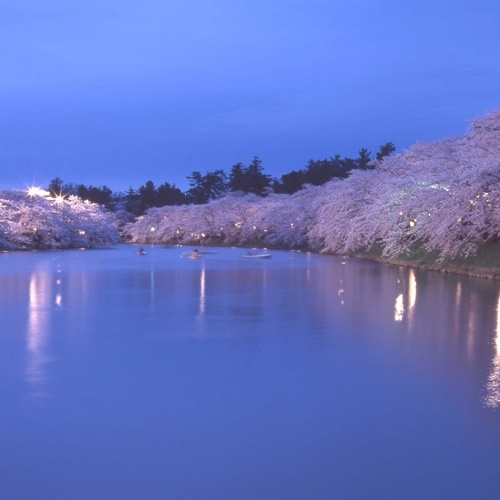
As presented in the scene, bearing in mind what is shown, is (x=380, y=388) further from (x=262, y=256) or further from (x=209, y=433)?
(x=262, y=256)

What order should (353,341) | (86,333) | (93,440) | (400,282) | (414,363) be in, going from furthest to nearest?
(400,282) → (86,333) → (353,341) → (414,363) → (93,440)

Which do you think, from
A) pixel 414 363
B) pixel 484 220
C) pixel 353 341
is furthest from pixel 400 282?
pixel 414 363

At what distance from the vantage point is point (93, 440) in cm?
630

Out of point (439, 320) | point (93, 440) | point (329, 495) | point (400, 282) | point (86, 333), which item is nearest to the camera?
point (329, 495)

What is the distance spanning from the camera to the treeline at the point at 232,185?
82.5 metres

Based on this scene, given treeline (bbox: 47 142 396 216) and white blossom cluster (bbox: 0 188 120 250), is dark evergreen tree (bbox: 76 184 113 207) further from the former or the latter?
white blossom cluster (bbox: 0 188 120 250)

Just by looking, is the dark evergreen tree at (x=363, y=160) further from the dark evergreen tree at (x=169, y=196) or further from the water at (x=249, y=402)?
the water at (x=249, y=402)

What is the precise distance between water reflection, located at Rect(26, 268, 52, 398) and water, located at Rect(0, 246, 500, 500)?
4cm

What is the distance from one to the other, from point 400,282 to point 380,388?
51.4 feet

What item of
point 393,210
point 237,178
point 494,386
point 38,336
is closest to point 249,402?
point 494,386

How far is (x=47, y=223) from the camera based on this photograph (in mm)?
57375

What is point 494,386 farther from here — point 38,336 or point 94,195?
point 94,195

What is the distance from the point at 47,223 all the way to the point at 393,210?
32.1m

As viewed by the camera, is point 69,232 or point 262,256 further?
point 69,232
